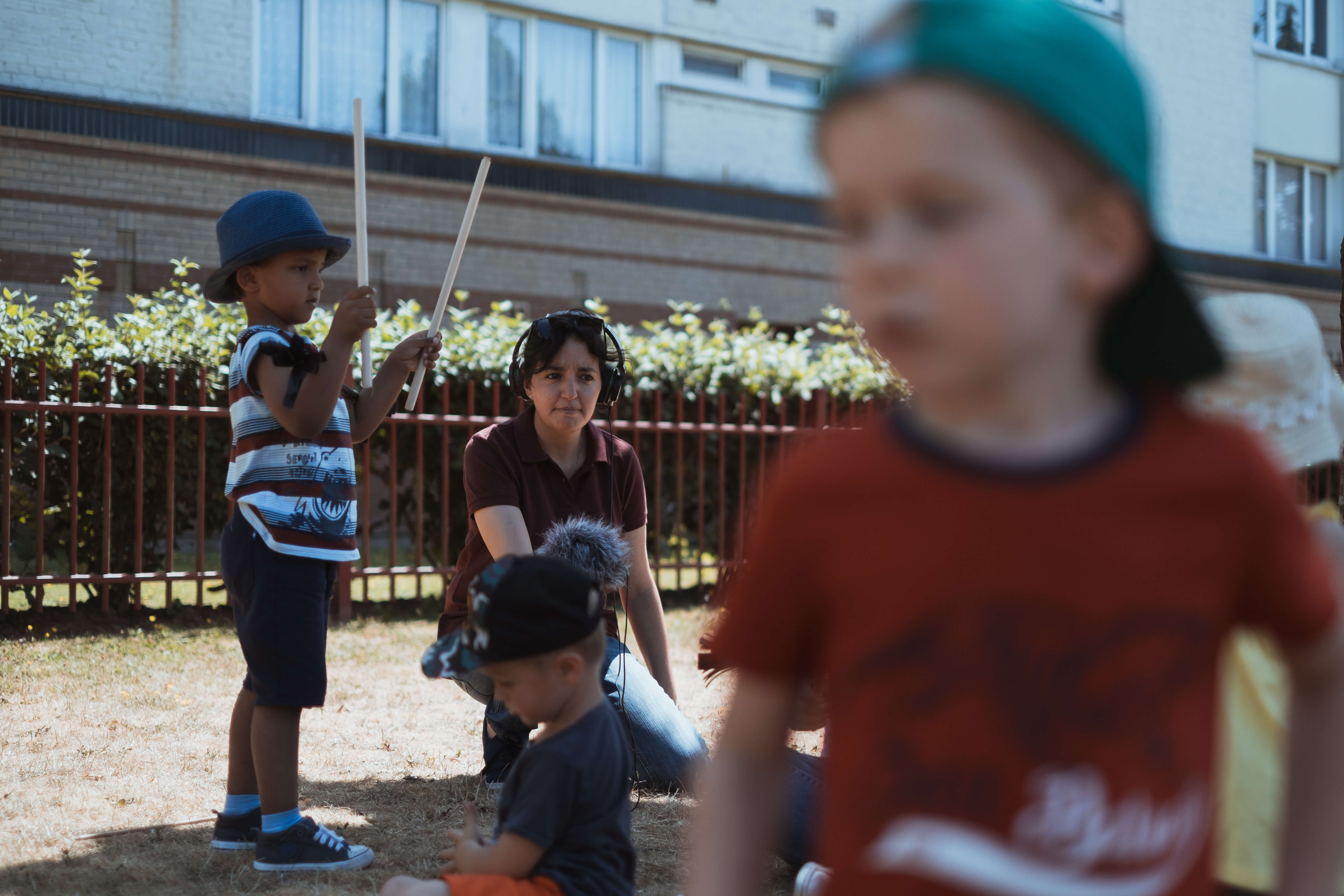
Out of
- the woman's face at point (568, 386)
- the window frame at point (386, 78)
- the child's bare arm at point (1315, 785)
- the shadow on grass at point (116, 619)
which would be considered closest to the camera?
the child's bare arm at point (1315, 785)

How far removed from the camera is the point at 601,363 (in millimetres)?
3844

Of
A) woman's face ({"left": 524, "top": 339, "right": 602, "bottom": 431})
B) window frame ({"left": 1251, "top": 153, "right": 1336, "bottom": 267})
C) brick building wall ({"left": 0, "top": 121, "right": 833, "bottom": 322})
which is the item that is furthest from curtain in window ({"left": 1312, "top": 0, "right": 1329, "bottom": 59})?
woman's face ({"left": 524, "top": 339, "right": 602, "bottom": 431})

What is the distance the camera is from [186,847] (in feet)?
10.8

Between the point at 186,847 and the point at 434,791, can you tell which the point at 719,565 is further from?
the point at 186,847

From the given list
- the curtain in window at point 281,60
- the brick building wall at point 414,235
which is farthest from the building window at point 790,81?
the curtain in window at point 281,60

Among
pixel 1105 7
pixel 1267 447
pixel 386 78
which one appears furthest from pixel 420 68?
pixel 1267 447

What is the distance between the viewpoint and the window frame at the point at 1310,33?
835 inches

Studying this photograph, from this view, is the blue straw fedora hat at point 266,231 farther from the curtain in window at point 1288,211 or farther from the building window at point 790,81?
the curtain in window at point 1288,211

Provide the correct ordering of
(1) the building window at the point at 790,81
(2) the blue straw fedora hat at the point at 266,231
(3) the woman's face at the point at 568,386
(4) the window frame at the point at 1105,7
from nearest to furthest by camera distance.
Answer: (2) the blue straw fedora hat at the point at 266,231
(3) the woman's face at the point at 568,386
(1) the building window at the point at 790,81
(4) the window frame at the point at 1105,7

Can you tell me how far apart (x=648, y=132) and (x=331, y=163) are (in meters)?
4.45

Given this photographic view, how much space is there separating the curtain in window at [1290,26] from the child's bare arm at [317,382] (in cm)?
2270

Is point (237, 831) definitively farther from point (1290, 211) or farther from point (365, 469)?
point (1290, 211)

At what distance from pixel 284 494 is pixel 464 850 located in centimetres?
123

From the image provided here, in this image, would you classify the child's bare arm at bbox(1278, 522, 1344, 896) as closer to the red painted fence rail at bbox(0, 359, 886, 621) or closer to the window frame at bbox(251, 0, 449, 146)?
the red painted fence rail at bbox(0, 359, 886, 621)
